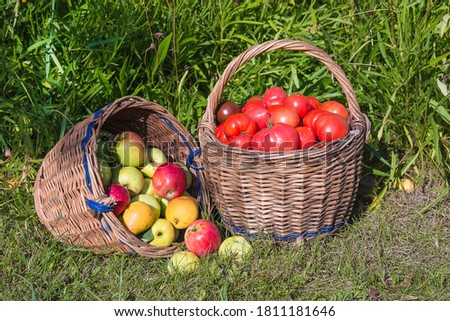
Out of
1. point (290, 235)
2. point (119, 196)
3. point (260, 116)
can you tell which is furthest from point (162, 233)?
point (260, 116)

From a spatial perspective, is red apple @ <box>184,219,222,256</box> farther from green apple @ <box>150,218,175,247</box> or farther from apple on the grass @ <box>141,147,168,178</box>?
apple on the grass @ <box>141,147,168,178</box>

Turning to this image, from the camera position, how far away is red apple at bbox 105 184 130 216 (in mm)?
2840

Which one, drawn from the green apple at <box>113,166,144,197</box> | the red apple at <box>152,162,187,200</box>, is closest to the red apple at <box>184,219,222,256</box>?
the red apple at <box>152,162,187,200</box>

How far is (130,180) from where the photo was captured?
3.03 meters

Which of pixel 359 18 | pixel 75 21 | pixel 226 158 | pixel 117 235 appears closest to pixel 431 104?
pixel 359 18

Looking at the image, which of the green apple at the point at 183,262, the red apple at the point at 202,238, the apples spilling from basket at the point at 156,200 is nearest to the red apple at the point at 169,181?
the apples spilling from basket at the point at 156,200

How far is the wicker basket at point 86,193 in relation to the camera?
2.73 m

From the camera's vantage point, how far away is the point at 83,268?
2.84 metres

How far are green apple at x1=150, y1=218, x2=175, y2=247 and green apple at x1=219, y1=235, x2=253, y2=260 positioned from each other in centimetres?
25

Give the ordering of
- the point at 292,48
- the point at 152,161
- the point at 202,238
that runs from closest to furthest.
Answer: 1. the point at 202,238
2. the point at 292,48
3. the point at 152,161

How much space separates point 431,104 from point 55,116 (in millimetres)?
1970

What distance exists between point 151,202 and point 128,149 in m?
0.30

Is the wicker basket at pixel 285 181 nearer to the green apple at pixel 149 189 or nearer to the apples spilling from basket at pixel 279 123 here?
the apples spilling from basket at pixel 279 123

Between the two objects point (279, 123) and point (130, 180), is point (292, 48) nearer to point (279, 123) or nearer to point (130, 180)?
point (279, 123)
